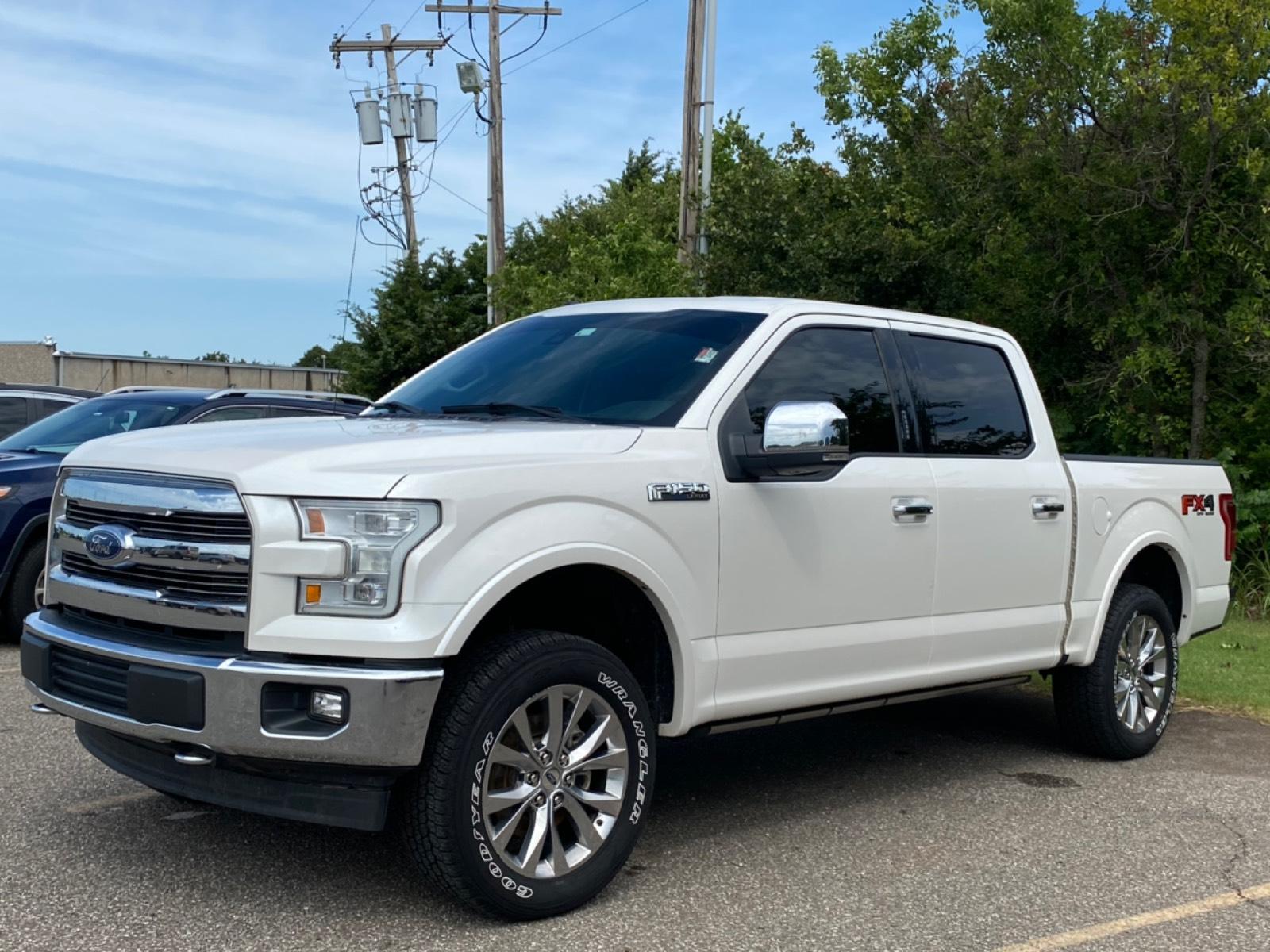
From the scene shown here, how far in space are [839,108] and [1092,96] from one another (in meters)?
4.66

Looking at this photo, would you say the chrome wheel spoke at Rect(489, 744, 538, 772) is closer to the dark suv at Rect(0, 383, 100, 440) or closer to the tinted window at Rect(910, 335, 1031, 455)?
the tinted window at Rect(910, 335, 1031, 455)

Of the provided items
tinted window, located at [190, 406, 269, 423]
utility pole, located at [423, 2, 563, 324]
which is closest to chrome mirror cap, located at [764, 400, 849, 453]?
tinted window, located at [190, 406, 269, 423]

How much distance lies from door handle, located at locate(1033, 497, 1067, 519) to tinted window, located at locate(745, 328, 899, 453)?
896mm

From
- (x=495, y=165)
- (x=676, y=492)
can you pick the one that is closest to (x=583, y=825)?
(x=676, y=492)

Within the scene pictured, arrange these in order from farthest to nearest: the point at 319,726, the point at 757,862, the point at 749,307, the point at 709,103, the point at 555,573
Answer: the point at 709,103
the point at 749,307
the point at 757,862
the point at 555,573
the point at 319,726

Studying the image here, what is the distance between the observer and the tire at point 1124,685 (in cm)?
685

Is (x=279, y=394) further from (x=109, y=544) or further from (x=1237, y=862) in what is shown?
(x=1237, y=862)

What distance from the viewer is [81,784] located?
592 centimetres

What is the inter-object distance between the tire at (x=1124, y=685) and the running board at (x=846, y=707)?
405 millimetres

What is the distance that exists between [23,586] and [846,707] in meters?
5.92

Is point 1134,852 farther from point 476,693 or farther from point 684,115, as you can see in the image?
point 684,115

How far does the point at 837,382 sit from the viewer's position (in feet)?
19.0

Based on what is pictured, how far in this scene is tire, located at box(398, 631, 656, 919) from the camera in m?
4.25

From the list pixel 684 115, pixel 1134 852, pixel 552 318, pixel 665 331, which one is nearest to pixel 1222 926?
pixel 1134 852
